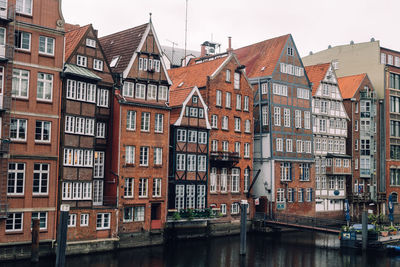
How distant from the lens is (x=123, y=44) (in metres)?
49.9

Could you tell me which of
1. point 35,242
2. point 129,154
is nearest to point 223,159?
point 129,154

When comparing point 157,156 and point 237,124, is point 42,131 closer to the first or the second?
point 157,156

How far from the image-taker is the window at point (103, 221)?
1690 inches

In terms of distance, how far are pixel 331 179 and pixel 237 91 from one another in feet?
65.4

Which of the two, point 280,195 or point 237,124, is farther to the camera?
point 280,195

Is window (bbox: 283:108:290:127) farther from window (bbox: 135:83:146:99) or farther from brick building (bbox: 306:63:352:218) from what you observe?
window (bbox: 135:83:146:99)

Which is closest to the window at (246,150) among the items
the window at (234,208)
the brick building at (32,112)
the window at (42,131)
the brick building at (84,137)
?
the window at (234,208)

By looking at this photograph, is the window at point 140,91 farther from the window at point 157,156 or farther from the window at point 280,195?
the window at point 280,195

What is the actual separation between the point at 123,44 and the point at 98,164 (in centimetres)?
1218

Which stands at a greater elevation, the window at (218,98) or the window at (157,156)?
the window at (218,98)

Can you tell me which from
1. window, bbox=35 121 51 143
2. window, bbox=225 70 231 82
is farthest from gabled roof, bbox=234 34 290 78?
window, bbox=35 121 51 143

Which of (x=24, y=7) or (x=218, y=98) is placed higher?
(x=24, y=7)

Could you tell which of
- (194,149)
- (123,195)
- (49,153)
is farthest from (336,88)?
(49,153)

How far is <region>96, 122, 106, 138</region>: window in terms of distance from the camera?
46.2 meters
